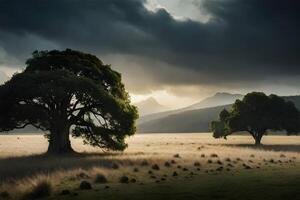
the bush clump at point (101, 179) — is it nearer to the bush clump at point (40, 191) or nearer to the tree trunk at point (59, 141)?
the bush clump at point (40, 191)

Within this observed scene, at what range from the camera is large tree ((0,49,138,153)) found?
138 ft

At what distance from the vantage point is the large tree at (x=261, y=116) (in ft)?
287

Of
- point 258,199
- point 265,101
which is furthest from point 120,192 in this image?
point 265,101

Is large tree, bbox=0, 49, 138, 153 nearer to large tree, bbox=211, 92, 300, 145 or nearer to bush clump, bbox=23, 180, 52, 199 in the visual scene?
bush clump, bbox=23, 180, 52, 199

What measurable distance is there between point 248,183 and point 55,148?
2971 cm

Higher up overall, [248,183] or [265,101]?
[265,101]

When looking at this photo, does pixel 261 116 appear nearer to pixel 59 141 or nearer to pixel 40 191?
pixel 59 141

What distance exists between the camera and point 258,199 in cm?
1504

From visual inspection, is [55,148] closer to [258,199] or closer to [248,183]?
[248,183]

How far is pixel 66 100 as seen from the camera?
45469 millimetres

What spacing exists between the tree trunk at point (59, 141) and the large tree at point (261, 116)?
→ 50347mm

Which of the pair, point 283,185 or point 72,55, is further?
point 72,55

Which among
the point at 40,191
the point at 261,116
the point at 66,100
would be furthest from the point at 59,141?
the point at 261,116

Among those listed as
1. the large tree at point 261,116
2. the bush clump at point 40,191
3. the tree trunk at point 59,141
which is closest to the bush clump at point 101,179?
the bush clump at point 40,191
